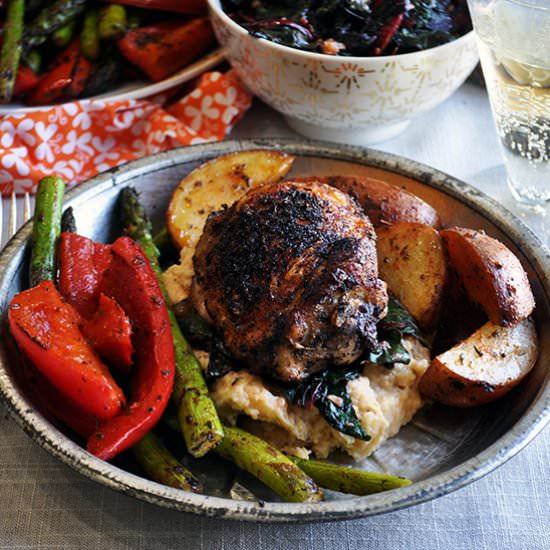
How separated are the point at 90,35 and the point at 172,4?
20.1 inches

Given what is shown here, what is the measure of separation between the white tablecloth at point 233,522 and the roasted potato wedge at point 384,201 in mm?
945

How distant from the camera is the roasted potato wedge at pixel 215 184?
2.94 meters

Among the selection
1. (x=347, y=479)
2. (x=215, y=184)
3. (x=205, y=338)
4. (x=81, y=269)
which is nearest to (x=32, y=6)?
(x=215, y=184)

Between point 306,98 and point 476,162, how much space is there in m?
1.04

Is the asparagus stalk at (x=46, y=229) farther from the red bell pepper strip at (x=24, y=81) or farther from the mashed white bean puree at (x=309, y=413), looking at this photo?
the red bell pepper strip at (x=24, y=81)

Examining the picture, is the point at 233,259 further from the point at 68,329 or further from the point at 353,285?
the point at 68,329

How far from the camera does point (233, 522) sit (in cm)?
216

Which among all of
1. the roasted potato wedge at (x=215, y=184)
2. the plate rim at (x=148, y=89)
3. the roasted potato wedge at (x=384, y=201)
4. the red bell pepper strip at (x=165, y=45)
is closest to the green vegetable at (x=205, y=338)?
the roasted potato wedge at (x=215, y=184)

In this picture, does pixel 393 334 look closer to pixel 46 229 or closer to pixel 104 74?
pixel 46 229

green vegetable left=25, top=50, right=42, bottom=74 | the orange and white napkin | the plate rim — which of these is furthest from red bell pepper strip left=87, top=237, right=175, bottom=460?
green vegetable left=25, top=50, right=42, bottom=74

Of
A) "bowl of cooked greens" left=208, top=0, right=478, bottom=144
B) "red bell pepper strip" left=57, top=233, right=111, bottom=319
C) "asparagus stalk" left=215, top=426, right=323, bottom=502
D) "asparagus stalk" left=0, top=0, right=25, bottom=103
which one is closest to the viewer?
"asparagus stalk" left=215, top=426, right=323, bottom=502

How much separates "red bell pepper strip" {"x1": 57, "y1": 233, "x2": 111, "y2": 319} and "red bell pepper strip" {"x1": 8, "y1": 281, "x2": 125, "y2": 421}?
0.46 ft

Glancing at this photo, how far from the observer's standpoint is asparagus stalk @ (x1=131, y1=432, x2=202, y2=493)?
6.75 ft

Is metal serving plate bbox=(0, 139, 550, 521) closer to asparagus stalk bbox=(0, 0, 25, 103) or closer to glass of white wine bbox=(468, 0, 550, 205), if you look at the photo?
glass of white wine bbox=(468, 0, 550, 205)
